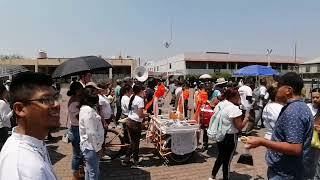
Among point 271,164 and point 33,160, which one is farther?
point 271,164

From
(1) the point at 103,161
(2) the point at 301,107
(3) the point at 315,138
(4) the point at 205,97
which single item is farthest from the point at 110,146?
(2) the point at 301,107

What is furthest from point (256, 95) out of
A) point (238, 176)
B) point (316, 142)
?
point (316, 142)

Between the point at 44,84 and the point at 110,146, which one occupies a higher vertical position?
the point at 44,84

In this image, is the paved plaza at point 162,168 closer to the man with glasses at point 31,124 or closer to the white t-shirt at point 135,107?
the white t-shirt at point 135,107

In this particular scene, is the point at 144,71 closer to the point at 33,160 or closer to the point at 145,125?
the point at 145,125

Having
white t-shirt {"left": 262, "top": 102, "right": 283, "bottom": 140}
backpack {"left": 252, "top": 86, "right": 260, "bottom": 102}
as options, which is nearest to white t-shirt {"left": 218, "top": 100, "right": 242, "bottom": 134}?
white t-shirt {"left": 262, "top": 102, "right": 283, "bottom": 140}

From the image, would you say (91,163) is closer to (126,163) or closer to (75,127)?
(75,127)

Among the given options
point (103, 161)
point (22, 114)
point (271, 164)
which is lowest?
point (103, 161)

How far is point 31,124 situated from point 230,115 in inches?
177

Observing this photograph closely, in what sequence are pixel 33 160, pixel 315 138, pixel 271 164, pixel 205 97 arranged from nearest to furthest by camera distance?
pixel 33 160
pixel 271 164
pixel 315 138
pixel 205 97

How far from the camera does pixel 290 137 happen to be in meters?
3.16

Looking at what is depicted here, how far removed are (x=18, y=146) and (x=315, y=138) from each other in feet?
12.3

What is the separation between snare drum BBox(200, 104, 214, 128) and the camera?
890cm

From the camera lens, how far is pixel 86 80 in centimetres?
776
